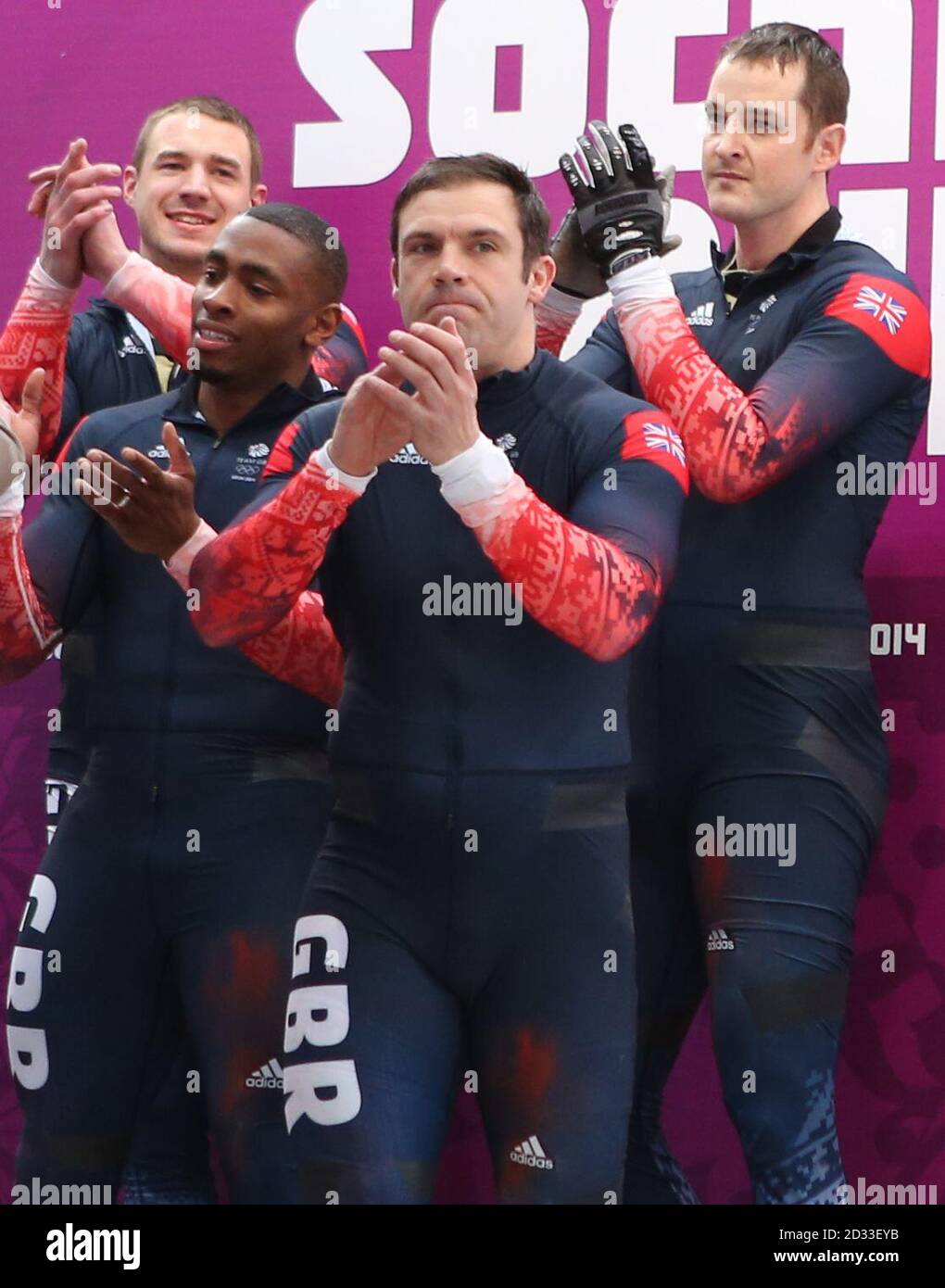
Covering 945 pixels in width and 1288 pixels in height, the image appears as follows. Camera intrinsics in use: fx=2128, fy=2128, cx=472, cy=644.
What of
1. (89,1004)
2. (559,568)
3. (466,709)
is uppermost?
(559,568)

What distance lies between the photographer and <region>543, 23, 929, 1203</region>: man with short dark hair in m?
3.54

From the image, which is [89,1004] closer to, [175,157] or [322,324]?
[322,324]

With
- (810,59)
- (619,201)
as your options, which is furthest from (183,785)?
(810,59)

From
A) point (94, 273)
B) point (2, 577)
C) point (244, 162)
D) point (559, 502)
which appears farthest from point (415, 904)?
point (244, 162)

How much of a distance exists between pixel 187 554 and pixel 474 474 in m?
0.59

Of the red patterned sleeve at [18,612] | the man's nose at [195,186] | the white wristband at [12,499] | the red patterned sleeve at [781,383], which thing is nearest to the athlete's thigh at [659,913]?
the red patterned sleeve at [781,383]

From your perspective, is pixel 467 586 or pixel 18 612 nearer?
pixel 467 586

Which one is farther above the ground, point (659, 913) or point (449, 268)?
point (449, 268)

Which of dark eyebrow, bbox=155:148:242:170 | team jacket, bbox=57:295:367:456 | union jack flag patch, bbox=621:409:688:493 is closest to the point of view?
union jack flag patch, bbox=621:409:688:493

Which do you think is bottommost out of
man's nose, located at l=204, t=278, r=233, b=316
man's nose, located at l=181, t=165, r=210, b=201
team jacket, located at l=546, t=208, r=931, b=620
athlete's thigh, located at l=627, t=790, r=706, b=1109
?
athlete's thigh, located at l=627, t=790, r=706, b=1109

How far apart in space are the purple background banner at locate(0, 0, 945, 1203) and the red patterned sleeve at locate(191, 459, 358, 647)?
4.36ft

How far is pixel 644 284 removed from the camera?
142 inches

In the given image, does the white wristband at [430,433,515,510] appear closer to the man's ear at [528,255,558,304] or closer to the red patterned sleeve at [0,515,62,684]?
the man's ear at [528,255,558,304]

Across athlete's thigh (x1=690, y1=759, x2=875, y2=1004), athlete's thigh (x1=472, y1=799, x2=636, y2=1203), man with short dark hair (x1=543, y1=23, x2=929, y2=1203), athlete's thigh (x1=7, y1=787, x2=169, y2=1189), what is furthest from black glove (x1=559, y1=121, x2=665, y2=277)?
athlete's thigh (x1=7, y1=787, x2=169, y2=1189)
